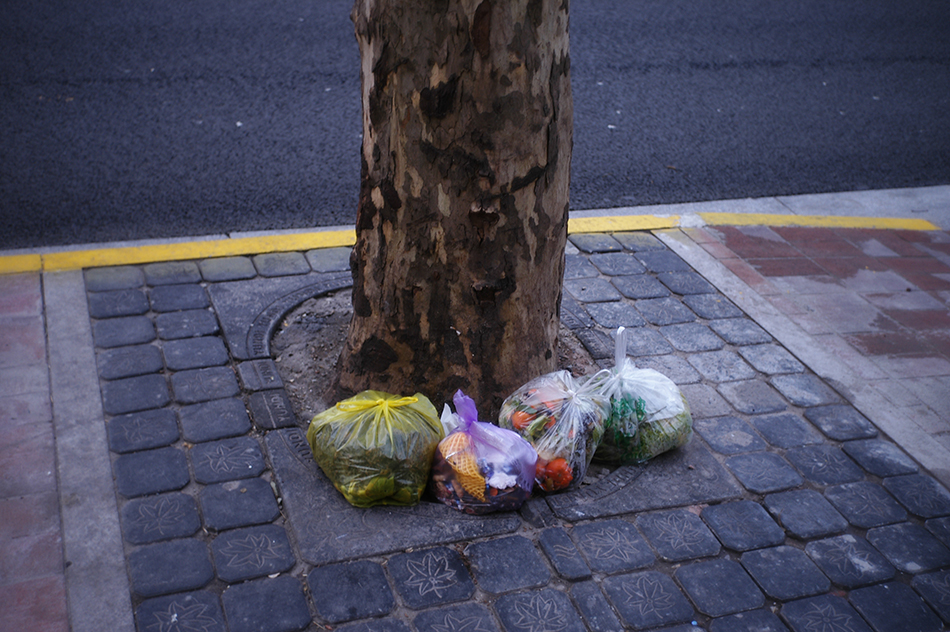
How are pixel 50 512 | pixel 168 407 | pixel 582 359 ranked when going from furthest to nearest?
pixel 582 359, pixel 168 407, pixel 50 512

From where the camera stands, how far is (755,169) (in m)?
6.29

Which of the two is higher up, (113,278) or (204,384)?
(113,278)

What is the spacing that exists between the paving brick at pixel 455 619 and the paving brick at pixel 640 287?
2335 mm

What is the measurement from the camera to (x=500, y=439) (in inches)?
113

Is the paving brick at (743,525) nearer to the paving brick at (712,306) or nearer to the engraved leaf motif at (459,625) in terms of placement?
the engraved leaf motif at (459,625)

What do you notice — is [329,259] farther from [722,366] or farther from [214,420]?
[722,366]

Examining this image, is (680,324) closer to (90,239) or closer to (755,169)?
(755,169)

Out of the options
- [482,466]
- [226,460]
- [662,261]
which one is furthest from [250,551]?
[662,261]

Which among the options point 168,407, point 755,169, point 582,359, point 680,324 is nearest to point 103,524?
point 168,407

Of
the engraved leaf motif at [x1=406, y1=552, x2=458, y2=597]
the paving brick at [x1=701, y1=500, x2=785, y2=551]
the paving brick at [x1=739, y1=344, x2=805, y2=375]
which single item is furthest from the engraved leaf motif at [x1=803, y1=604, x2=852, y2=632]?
the paving brick at [x1=739, y1=344, x2=805, y2=375]

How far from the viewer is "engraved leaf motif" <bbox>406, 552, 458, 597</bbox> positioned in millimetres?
2604

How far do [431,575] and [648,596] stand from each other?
730 millimetres

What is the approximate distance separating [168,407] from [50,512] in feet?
2.13

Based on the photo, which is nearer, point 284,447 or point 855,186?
point 284,447
